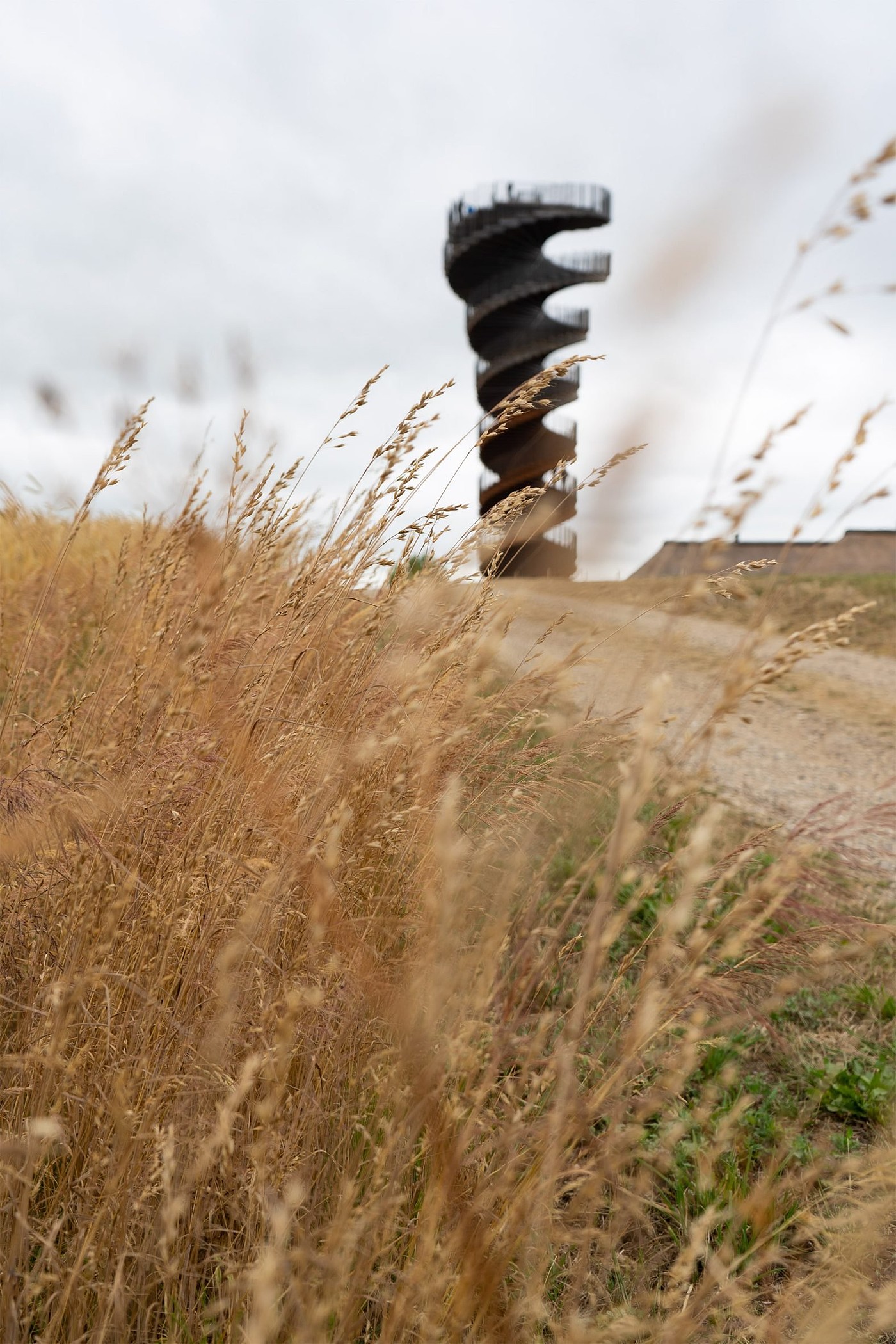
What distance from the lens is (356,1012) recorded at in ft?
4.26

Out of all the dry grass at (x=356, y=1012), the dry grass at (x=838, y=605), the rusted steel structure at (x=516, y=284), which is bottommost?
the dry grass at (x=356, y=1012)

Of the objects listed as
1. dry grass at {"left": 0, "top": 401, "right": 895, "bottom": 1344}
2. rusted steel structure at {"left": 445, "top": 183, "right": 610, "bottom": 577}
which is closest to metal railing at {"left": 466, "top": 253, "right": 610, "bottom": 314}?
rusted steel structure at {"left": 445, "top": 183, "right": 610, "bottom": 577}

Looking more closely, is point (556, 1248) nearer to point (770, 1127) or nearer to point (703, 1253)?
point (703, 1253)

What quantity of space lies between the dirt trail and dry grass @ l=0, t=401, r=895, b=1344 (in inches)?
8.1

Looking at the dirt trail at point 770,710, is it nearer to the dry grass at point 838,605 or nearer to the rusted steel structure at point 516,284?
the dry grass at point 838,605

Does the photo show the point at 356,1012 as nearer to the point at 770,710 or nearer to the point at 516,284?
the point at 770,710

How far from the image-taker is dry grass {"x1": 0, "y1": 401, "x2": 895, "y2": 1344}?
2.90ft

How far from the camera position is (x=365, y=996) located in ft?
3.92

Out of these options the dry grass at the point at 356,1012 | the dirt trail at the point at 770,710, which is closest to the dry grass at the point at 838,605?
the dirt trail at the point at 770,710

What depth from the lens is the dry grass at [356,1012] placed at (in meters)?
0.88

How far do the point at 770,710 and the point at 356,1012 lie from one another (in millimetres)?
6711

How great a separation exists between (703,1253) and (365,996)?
3.22 ft

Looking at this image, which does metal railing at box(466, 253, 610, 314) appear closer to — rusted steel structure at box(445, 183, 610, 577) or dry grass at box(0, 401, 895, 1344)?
rusted steel structure at box(445, 183, 610, 577)

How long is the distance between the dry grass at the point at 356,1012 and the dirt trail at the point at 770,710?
0.21 meters
